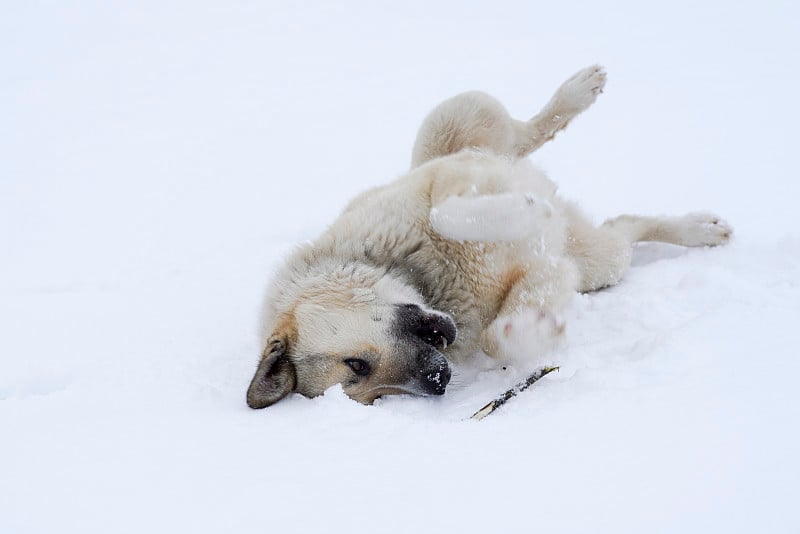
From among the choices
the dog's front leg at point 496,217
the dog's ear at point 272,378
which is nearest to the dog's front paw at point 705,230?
the dog's front leg at point 496,217

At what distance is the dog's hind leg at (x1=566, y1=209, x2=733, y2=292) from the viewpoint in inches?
171

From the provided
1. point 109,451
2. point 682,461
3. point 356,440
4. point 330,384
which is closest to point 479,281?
point 330,384

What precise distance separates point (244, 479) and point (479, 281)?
185 cm

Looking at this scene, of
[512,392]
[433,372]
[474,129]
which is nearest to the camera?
[512,392]

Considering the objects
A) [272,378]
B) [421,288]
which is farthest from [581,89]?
[272,378]

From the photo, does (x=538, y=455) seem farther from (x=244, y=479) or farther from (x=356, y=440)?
(x=244, y=479)

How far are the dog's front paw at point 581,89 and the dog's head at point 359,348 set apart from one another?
3014 mm

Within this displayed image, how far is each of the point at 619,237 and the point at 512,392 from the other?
7.11 ft

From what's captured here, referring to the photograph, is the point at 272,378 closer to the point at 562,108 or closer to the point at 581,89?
the point at 562,108

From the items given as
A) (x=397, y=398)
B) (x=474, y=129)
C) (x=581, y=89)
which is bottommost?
(x=397, y=398)

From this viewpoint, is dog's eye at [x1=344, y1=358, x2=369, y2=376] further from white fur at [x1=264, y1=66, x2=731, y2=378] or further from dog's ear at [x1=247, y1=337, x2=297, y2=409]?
dog's ear at [x1=247, y1=337, x2=297, y2=409]

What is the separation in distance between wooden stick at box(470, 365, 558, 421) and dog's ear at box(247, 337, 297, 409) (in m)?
0.97

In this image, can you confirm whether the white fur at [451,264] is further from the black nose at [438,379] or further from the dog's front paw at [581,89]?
the dog's front paw at [581,89]

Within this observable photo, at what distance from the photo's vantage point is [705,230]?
479 cm
